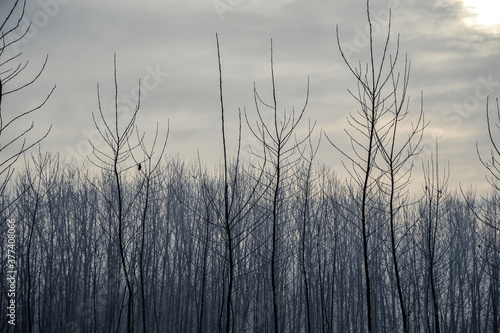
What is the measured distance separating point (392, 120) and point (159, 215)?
681 inches

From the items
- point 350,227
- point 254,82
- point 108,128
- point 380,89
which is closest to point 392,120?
point 380,89

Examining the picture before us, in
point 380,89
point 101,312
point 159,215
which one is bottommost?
point 101,312

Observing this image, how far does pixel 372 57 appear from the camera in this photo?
4.81 metres

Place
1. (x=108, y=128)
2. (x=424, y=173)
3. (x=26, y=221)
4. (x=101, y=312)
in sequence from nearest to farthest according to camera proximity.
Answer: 1. (x=108, y=128)
2. (x=424, y=173)
3. (x=26, y=221)
4. (x=101, y=312)

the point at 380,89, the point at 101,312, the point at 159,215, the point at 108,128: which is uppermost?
the point at 159,215

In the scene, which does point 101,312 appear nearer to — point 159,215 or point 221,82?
point 159,215

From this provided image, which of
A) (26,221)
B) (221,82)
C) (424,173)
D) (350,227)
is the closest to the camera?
(221,82)

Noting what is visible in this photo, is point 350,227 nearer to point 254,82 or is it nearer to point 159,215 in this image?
point 159,215

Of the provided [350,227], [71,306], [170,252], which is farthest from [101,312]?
[350,227]

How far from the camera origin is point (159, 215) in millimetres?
21297

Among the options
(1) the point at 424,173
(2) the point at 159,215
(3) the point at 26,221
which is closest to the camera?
(1) the point at 424,173

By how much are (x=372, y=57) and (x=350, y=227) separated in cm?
2096

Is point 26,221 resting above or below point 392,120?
above

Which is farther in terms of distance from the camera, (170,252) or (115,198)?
(170,252)
